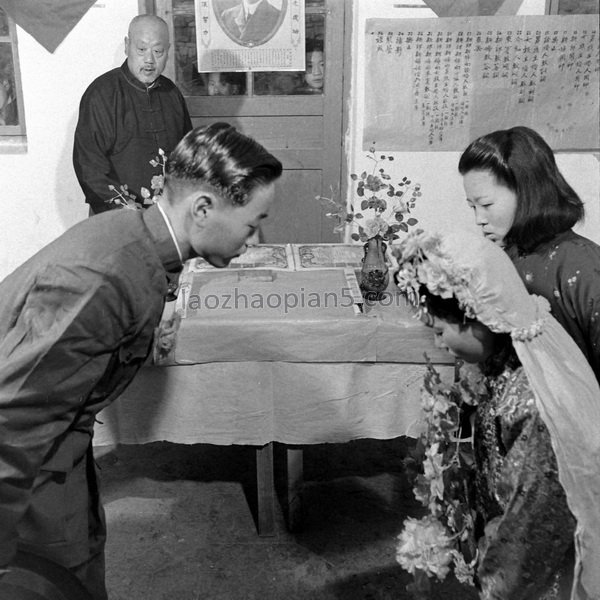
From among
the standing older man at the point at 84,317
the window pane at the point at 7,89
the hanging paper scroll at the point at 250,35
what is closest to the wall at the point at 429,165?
the hanging paper scroll at the point at 250,35

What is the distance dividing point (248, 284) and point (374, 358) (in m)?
0.56

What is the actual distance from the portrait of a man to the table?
2105 millimetres

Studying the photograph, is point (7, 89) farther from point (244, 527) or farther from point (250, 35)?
point (244, 527)

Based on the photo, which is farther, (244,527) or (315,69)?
(315,69)

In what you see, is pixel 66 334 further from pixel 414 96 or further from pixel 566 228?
pixel 414 96

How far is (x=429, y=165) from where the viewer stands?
14.5 feet

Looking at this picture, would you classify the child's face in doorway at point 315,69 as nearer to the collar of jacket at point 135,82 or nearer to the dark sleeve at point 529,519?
the collar of jacket at point 135,82

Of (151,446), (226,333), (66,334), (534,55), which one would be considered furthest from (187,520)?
(534,55)

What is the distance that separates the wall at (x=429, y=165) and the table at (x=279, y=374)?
6.56ft

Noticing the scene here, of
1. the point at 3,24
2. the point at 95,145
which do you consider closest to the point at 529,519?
the point at 95,145

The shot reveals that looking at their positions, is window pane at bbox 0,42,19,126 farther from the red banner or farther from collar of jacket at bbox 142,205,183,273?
collar of jacket at bbox 142,205,183,273

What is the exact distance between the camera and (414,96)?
4.32 meters

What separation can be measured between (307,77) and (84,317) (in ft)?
10.4

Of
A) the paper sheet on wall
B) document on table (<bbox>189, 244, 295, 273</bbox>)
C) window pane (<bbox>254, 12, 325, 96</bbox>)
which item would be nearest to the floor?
document on table (<bbox>189, 244, 295, 273</bbox>)
